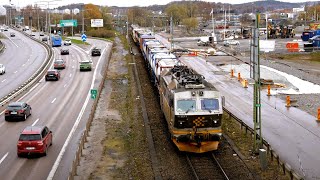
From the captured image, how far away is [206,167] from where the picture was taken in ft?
70.9

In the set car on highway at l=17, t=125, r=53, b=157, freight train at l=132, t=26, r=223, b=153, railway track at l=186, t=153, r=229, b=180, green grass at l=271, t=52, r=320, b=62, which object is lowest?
railway track at l=186, t=153, r=229, b=180

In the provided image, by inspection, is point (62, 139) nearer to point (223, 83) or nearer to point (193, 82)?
point (193, 82)

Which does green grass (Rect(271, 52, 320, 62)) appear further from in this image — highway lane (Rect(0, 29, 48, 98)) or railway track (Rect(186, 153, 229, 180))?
railway track (Rect(186, 153, 229, 180))

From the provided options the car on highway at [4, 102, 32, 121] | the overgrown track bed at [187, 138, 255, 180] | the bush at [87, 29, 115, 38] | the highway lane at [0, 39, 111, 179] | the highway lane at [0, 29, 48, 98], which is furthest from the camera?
the bush at [87, 29, 115, 38]

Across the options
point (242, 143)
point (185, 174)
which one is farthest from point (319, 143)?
point (185, 174)

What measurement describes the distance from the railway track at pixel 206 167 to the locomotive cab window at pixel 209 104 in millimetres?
2345

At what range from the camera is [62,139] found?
27.5 m

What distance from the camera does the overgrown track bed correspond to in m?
20.4

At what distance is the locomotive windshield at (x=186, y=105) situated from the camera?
75.2ft

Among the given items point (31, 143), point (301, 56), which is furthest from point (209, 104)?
point (301, 56)

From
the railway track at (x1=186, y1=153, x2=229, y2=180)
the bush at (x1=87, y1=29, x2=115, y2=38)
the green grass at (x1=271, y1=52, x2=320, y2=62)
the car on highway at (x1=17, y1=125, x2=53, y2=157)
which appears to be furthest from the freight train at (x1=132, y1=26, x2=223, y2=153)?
the bush at (x1=87, y1=29, x2=115, y2=38)

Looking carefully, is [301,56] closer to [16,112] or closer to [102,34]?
[16,112]

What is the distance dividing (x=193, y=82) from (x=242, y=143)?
4.56 m

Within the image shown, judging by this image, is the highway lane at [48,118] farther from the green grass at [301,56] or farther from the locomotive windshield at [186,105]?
the green grass at [301,56]
